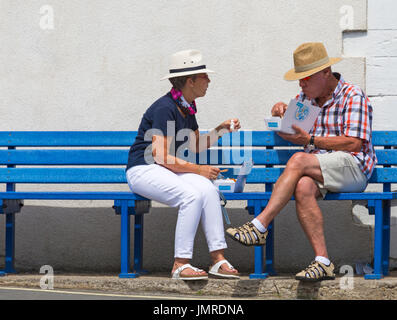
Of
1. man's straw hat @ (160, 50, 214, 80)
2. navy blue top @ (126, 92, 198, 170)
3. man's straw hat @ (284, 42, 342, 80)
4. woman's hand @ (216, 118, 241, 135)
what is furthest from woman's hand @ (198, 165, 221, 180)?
man's straw hat @ (284, 42, 342, 80)

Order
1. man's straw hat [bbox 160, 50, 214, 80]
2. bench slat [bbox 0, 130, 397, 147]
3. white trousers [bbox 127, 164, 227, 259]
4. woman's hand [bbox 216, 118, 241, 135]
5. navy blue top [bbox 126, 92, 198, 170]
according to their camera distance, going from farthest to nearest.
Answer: bench slat [bbox 0, 130, 397, 147] → woman's hand [bbox 216, 118, 241, 135] → man's straw hat [bbox 160, 50, 214, 80] → navy blue top [bbox 126, 92, 198, 170] → white trousers [bbox 127, 164, 227, 259]

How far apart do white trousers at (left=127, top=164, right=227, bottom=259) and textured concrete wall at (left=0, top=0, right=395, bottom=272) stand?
1044mm

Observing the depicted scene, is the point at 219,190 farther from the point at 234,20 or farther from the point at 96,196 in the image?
the point at 234,20

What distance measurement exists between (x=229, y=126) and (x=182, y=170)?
52 cm

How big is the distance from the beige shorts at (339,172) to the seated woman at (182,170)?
65 centimetres

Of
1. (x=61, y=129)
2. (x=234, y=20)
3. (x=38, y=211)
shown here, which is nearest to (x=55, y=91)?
(x=61, y=129)

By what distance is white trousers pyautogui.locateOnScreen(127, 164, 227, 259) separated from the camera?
4.45 m

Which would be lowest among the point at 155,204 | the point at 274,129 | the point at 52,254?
the point at 52,254

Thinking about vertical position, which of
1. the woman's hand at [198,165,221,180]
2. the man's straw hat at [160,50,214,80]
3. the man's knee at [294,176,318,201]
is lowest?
the man's knee at [294,176,318,201]

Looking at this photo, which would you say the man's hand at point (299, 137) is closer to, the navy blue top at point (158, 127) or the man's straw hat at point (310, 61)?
the man's straw hat at point (310, 61)

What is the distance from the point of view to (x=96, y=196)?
4734 millimetres

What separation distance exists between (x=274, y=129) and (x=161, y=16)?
4.67 ft

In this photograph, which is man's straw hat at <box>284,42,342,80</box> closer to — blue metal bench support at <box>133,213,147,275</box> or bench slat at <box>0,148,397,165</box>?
bench slat at <box>0,148,397,165</box>

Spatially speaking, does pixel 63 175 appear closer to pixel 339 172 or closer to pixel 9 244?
pixel 9 244
